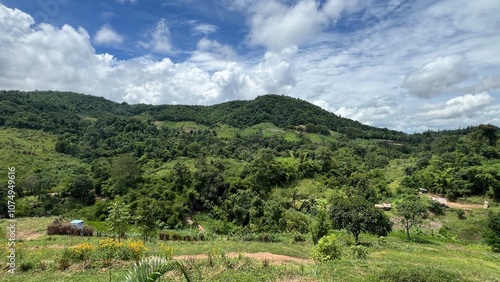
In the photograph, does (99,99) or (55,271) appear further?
(99,99)

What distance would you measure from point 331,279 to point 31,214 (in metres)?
48.7

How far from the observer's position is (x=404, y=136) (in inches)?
5920

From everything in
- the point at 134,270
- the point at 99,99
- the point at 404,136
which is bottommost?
the point at 134,270

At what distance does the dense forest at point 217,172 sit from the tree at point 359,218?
5387mm

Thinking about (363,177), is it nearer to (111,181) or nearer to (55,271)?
(111,181)

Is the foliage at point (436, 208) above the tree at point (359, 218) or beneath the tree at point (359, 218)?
beneath

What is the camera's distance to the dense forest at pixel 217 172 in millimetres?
48344

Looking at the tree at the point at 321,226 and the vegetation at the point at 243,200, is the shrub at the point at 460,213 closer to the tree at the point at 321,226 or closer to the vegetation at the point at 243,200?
the vegetation at the point at 243,200

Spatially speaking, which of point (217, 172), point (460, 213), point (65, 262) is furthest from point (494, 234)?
point (217, 172)

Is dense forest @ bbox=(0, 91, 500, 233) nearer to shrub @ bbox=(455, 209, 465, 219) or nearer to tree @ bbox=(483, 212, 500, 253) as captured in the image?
shrub @ bbox=(455, 209, 465, 219)

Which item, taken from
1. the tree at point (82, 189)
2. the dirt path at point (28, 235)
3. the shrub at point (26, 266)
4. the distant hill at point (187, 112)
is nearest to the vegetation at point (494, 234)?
the shrub at point (26, 266)

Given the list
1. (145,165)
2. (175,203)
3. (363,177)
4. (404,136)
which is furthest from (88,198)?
(404,136)

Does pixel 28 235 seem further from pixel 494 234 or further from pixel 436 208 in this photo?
pixel 436 208

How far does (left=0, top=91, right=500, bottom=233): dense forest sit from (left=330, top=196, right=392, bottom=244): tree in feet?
17.7
